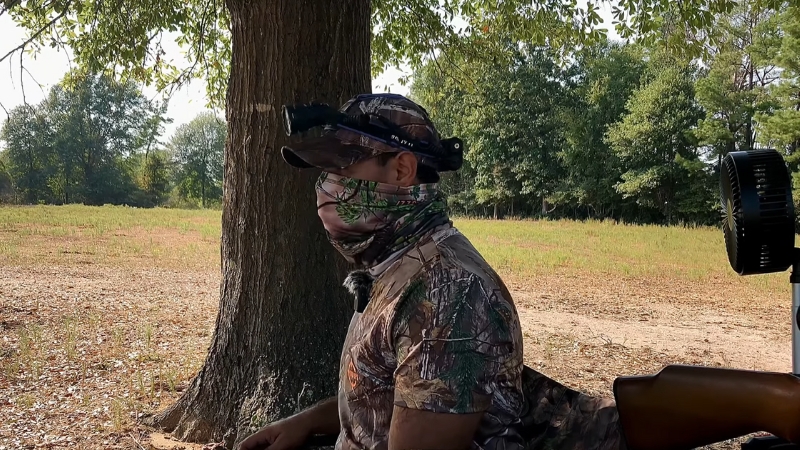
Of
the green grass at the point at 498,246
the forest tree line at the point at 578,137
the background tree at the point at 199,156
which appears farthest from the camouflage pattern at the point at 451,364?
the background tree at the point at 199,156

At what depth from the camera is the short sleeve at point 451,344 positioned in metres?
1.45

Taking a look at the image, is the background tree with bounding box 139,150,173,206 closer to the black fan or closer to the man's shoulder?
the man's shoulder

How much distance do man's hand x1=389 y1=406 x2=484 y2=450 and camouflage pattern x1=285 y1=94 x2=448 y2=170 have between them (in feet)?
2.14

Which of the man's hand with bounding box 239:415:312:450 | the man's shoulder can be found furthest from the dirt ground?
the man's shoulder

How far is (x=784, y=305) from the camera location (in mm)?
11789

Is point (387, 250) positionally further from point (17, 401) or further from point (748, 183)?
point (17, 401)

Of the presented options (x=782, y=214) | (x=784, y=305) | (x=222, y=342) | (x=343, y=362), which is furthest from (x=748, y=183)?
(x=784, y=305)

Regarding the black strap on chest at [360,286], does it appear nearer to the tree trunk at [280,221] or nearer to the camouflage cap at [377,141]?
the camouflage cap at [377,141]

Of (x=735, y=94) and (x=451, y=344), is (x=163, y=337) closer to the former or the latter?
(x=451, y=344)

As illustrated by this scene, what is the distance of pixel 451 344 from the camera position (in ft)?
4.80

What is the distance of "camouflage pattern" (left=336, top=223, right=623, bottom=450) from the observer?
1.46 metres

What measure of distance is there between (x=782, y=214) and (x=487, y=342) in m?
0.77

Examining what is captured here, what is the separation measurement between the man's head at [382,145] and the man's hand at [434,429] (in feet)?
1.97

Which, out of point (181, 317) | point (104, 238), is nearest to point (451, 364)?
point (181, 317)
